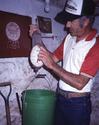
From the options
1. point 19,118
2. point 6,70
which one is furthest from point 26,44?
point 19,118

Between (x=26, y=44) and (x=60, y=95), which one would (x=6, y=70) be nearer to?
(x=26, y=44)

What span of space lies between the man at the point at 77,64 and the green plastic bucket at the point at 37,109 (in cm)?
15

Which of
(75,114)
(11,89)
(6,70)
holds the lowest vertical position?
(75,114)

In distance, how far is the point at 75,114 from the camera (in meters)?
2.72

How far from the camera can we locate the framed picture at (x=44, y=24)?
3.31 m

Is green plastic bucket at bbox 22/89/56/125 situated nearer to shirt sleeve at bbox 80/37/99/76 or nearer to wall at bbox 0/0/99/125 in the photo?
wall at bbox 0/0/99/125

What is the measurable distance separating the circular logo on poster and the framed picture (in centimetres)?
39

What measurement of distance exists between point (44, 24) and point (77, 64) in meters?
1.00

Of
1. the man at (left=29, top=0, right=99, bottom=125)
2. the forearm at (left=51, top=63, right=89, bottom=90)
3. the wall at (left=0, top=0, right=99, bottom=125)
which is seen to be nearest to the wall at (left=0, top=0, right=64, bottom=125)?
the wall at (left=0, top=0, right=99, bottom=125)

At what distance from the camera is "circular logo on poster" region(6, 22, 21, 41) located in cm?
289

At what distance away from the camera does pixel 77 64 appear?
2627 mm

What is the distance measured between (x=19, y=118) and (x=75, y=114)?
0.86m

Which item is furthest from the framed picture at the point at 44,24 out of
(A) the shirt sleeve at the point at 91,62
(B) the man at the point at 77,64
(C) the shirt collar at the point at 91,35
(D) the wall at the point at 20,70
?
(A) the shirt sleeve at the point at 91,62

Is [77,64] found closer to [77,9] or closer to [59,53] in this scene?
[59,53]
